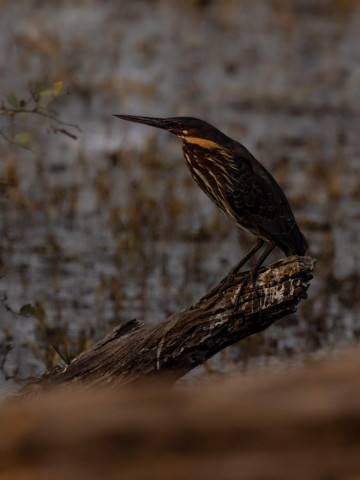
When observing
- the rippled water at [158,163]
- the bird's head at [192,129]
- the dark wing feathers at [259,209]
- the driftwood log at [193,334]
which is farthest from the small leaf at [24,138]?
the driftwood log at [193,334]

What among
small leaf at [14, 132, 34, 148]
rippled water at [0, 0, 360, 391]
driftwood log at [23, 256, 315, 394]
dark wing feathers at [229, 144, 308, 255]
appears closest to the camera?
driftwood log at [23, 256, 315, 394]

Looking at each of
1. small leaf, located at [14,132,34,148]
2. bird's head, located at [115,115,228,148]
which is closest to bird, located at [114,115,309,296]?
bird's head, located at [115,115,228,148]

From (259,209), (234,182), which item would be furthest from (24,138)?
(259,209)

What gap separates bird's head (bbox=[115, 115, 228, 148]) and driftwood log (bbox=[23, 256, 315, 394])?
23.1 inches

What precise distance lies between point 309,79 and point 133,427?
12.1m

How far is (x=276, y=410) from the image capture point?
3.63ft

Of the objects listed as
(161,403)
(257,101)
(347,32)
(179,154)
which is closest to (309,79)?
(257,101)

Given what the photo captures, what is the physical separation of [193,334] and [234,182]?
0.75 m

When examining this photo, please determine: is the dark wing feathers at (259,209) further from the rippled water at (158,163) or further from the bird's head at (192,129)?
the rippled water at (158,163)

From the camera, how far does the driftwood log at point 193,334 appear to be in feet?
11.6

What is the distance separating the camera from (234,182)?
411 centimetres

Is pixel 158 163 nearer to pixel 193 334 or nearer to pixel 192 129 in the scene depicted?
pixel 192 129

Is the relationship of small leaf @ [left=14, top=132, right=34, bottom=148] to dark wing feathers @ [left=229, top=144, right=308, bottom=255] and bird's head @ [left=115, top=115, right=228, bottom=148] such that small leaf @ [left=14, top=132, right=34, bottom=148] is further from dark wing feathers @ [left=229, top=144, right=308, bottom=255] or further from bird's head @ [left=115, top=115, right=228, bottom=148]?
dark wing feathers @ [left=229, top=144, right=308, bottom=255]

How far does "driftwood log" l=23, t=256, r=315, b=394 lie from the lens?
3.52 m
